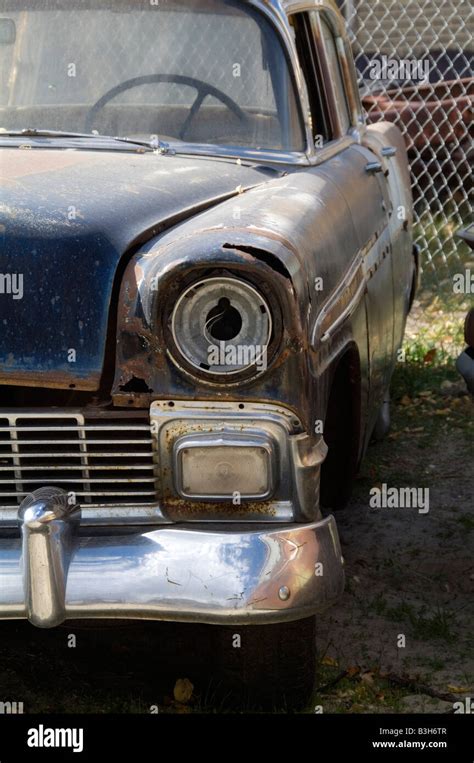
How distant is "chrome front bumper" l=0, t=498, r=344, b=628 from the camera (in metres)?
2.27

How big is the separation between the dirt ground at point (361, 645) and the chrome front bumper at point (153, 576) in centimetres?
31

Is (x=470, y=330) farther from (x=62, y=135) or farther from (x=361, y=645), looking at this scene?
(x=62, y=135)

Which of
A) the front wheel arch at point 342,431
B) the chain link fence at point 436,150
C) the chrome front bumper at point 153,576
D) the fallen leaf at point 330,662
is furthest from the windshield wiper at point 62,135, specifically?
the chain link fence at point 436,150

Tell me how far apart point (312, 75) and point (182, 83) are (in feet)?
1.82

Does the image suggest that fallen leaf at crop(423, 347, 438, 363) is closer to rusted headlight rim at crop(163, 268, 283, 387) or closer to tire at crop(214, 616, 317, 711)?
tire at crop(214, 616, 317, 711)

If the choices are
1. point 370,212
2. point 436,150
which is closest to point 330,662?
point 370,212

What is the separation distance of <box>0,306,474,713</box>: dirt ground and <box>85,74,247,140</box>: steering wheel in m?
1.46

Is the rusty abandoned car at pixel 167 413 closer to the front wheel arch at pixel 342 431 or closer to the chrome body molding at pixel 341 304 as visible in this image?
the chrome body molding at pixel 341 304

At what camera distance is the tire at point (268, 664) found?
2.60 meters

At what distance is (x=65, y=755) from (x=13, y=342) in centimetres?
93

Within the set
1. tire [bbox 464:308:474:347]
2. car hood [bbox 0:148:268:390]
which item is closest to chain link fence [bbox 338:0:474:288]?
tire [bbox 464:308:474:347]

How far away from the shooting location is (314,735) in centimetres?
261

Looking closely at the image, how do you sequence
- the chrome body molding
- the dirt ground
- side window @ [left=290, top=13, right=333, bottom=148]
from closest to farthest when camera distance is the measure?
1. the chrome body molding
2. the dirt ground
3. side window @ [left=290, top=13, right=333, bottom=148]

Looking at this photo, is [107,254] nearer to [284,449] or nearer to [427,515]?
[284,449]
